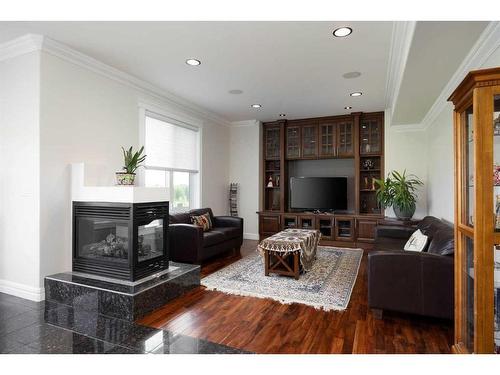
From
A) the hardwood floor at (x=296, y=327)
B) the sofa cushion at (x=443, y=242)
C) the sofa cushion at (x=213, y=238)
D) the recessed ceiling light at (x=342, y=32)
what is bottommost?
the hardwood floor at (x=296, y=327)

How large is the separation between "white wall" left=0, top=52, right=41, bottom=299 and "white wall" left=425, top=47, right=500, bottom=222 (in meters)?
4.85

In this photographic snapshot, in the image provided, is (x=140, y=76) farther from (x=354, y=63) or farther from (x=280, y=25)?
(x=354, y=63)

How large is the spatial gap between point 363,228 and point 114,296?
4745mm

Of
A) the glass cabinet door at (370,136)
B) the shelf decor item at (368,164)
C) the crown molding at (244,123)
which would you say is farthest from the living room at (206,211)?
the crown molding at (244,123)

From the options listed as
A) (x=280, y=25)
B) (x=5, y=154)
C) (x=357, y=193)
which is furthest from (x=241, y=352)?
(x=357, y=193)

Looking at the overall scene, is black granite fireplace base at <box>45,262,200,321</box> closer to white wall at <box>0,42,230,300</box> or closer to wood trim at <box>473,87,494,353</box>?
white wall at <box>0,42,230,300</box>

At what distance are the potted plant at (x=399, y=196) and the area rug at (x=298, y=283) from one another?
132cm

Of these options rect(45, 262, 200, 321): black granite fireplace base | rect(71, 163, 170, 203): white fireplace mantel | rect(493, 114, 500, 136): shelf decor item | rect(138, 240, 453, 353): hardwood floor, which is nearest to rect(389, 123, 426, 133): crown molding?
rect(138, 240, 453, 353): hardwood floor

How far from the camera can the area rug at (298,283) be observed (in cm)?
301

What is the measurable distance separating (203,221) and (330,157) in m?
3.17

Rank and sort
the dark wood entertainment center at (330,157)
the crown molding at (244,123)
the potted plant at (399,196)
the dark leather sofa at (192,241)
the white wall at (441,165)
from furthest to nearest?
the crown molding at (244,123) < the dark wood entertainment center at (330,157) < the potted plant at (399,196) < the dark leather sofa at (192,241) < the white wall at (441,165)

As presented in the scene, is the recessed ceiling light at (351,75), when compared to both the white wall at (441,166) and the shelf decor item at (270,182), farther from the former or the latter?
the shelf decor item at (270,182)

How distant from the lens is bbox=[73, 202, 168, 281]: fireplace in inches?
112

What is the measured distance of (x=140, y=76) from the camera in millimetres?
4039
